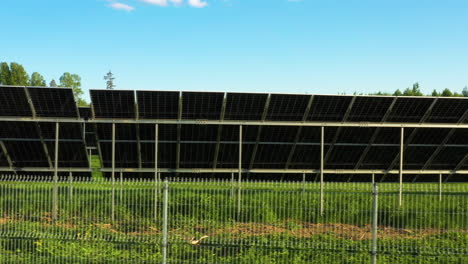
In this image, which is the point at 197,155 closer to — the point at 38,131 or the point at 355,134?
the point at 38,131

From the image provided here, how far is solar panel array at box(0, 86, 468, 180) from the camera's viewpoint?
16.6 metres

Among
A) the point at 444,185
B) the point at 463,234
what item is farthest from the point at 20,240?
the point at 444,185

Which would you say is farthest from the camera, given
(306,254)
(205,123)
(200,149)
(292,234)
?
(200,149)

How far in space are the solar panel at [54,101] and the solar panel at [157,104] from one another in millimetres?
2787

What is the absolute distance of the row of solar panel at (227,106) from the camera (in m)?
16.3

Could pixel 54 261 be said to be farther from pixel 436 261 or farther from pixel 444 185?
pixel 444 185

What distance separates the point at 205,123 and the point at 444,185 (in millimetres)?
14042

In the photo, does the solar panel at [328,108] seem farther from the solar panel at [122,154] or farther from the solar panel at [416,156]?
the solar panel at [122,154]

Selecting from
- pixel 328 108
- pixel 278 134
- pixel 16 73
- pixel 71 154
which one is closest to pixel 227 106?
pixel 278 134

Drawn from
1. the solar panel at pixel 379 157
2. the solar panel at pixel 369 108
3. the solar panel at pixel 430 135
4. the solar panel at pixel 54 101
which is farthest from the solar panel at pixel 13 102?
the solar panel at pixel 430 135

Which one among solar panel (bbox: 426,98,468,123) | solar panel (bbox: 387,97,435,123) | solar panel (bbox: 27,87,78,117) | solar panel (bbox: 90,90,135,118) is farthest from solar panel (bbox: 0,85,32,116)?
solar panel (bbox: 426,98,468,123)

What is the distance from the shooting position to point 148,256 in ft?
34.3

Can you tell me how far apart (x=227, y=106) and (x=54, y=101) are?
24.3 feet

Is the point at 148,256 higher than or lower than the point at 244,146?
lower
